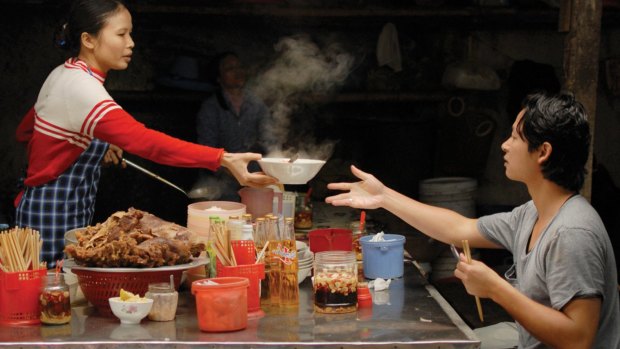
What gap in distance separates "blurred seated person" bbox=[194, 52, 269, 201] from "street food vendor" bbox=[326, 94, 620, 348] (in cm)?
498

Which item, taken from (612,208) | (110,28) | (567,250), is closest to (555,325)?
(567,250)

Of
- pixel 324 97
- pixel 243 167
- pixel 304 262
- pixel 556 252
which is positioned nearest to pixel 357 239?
pixel 304 262

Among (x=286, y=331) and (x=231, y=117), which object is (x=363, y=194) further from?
(x=231, y=117)

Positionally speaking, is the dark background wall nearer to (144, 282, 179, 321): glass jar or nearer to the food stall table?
the food stall table

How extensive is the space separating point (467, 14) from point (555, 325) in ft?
20.2

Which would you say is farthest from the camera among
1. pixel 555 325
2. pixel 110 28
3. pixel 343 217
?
pixel 343 217

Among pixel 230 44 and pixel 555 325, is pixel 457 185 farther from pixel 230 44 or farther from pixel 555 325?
pixel 555 325

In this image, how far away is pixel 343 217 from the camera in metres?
7.11

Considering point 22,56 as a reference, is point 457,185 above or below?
below

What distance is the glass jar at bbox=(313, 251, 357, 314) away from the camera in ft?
11.5

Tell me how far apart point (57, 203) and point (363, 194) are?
1.71m

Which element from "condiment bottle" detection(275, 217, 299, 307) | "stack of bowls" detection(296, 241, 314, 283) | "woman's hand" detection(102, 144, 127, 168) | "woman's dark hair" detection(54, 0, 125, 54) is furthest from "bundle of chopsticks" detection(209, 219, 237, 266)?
"woman's hand" detection(102, 144, 127, 168)

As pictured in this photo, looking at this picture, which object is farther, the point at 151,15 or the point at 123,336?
the point at 151,15

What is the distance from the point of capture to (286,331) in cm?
331
